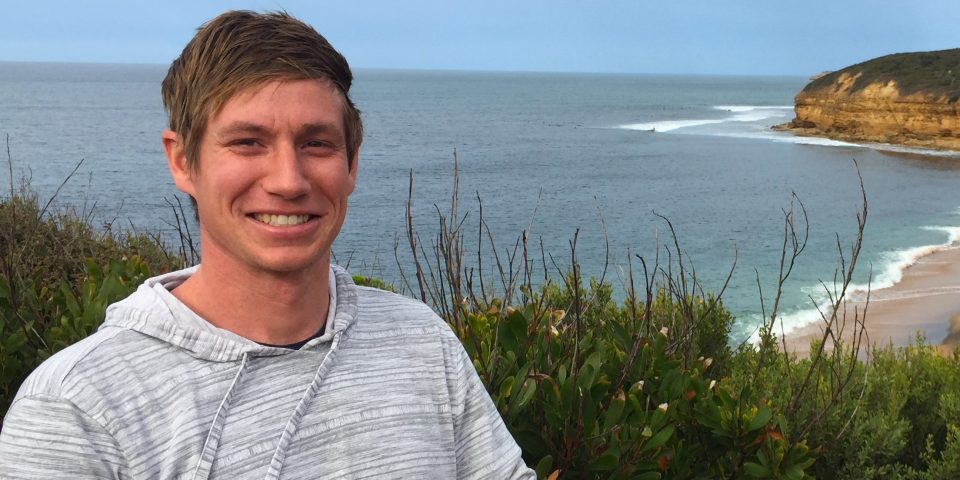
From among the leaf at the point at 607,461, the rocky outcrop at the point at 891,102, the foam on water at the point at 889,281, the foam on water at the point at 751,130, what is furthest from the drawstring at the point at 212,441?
the rocky outcrop at the point at 891,102

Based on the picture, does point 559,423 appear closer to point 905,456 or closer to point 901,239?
point 905,456

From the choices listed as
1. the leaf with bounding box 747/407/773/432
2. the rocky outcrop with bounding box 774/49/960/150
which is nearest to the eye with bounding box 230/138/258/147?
the leaf with bounding box 747/407/773/432

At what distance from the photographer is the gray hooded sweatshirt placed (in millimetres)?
1563

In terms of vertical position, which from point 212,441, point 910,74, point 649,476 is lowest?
point 649,476

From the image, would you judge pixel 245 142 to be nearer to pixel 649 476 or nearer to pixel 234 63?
pixel 234 63

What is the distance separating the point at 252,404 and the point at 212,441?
108mm

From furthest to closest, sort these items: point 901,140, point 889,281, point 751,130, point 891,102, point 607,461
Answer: point 751,130 → point 891,102 → point 901,140 → point 889,281 → point 607,461

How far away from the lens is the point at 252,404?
5.76 feet

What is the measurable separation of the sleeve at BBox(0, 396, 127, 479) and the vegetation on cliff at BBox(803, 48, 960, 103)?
2164 inches

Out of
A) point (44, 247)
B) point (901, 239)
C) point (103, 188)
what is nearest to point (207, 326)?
point (44, 247)

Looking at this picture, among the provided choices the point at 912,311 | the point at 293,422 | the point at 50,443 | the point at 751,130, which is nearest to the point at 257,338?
the point at 293,422

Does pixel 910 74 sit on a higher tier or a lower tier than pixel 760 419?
higher

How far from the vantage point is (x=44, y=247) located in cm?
895

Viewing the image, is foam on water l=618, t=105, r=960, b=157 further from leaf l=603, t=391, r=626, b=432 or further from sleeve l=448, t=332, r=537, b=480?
sleeve l=448, t=332, r=537, b=480
